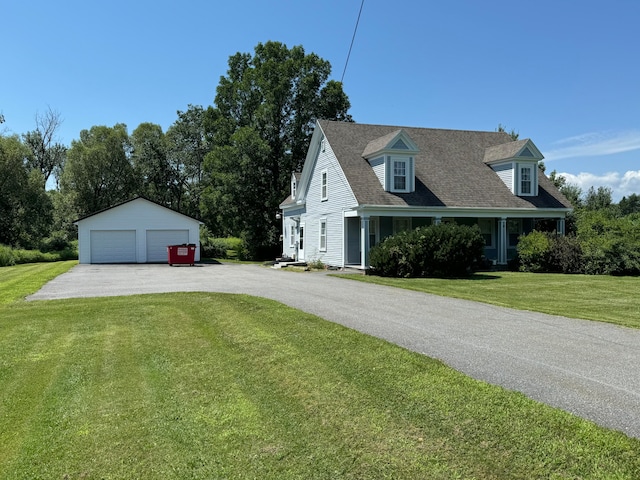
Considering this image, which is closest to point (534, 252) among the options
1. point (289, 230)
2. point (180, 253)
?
point (289, 230)

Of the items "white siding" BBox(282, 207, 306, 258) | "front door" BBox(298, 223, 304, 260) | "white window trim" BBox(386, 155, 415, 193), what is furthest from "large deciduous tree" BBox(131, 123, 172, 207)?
"white window trim" BBox(386, 155, 415, 193)

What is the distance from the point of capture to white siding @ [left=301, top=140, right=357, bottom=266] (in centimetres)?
2322

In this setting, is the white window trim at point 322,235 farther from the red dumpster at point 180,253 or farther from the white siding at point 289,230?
the red dumpster at point 180,253

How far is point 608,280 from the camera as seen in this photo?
1759 cm

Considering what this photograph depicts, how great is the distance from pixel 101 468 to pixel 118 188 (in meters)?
52.9

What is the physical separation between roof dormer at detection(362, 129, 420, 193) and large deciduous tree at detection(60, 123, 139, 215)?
36.6 meters

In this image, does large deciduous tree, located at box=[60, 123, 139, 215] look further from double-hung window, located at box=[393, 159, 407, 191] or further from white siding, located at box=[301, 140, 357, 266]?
double-hung window, located at box=[393, 159, 407, 191]

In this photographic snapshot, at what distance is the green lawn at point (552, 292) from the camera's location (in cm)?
1059

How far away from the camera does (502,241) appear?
80.9 feet

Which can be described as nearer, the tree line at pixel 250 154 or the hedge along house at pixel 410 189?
the hedge along house at pixel 410 189

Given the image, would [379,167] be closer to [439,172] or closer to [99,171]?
[439,172]

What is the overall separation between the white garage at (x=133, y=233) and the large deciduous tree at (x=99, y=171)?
66.7 ft

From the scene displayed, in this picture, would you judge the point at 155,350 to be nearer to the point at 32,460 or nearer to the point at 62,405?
the point at 62,405

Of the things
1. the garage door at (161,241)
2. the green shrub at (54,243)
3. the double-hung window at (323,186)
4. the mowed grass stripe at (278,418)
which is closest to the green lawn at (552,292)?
the mowed grass stripe at (278,418)
